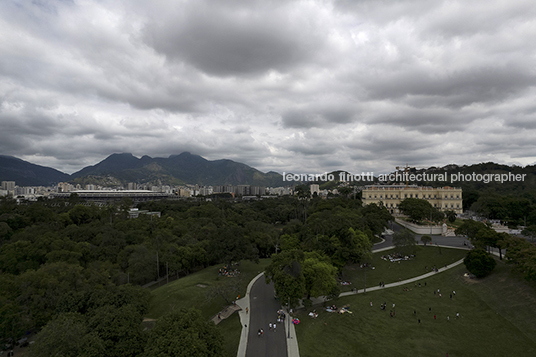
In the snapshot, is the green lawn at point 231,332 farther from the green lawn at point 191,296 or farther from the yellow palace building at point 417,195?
the yellow palace building at point 417,195

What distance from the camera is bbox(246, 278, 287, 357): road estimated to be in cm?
2616

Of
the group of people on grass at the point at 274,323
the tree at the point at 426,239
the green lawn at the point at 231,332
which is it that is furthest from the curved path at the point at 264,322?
the tree at the point at 426,239

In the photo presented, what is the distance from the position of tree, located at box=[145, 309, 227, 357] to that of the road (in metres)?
6.68

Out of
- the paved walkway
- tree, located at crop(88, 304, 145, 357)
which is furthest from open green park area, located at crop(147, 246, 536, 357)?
tree, located at crop(88, 304, 145, 357)

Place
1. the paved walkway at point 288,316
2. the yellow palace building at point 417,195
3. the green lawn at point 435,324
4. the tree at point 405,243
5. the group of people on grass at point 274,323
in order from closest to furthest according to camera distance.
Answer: the paved walkway at point 288,316 < the green lawn at point 435,324 < the group of people on grass at point 274,323 < the tree at point 405,243 < the yellow palace building at point 417,195

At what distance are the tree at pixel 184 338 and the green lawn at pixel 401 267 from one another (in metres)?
26.3

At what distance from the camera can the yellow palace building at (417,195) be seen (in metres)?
95.8

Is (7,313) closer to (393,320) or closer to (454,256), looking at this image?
(393,320)

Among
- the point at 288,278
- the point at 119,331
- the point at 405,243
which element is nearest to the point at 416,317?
the point at 288,278

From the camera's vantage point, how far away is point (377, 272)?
155ft

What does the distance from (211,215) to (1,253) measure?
5237 centimetres

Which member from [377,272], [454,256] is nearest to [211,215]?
[377,272]

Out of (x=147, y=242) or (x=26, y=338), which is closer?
(x=26, y=338)

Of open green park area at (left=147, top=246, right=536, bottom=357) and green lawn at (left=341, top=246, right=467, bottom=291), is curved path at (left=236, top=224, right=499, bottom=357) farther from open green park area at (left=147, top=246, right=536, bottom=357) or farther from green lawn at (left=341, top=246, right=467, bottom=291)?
green lawn at (left=341, top=246, right=467, bottom=291)
